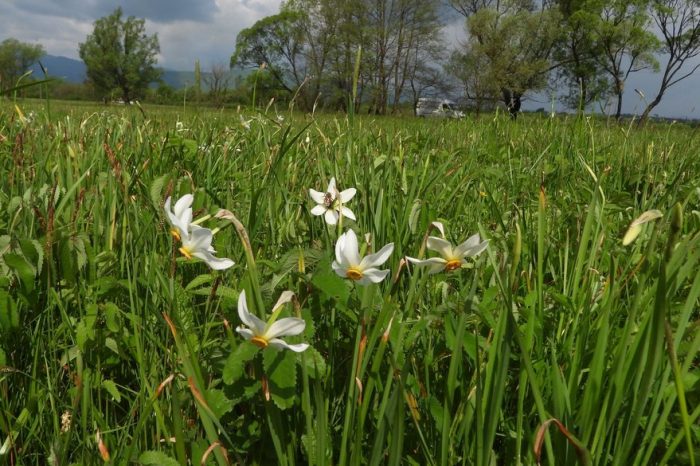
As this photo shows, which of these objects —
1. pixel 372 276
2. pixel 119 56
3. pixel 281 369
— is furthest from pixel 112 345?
pixel 119 56

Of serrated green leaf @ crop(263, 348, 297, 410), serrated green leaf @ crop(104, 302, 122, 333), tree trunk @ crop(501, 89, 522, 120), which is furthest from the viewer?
tree trunk @ crop(501, 89, 522, 120)

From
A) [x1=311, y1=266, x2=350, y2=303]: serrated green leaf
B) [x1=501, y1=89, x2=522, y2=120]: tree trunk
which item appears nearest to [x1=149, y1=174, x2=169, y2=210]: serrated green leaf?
[x1=311, y1=266, x2=350, y2=303]: serrated green leaf

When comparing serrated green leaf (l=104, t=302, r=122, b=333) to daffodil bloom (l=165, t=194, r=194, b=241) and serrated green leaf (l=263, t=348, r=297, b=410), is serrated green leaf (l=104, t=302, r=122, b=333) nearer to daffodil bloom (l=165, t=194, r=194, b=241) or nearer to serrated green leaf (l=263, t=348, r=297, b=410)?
daffodil bloom (l=165, t=194, r=194, b=241)

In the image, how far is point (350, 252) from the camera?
798mm

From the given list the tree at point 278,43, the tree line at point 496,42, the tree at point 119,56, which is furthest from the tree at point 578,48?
the tree at point 119,56

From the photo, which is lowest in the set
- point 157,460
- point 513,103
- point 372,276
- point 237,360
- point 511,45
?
point 157,460

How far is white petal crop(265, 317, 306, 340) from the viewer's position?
67 centimetres

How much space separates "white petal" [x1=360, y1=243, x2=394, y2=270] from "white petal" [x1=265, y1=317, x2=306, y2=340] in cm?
16

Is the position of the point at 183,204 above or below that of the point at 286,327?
above

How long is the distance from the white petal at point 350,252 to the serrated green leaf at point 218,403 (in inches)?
10.9

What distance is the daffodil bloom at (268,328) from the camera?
26.4 inches

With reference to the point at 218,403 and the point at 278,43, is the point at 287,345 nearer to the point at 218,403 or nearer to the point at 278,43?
the point at 218,403

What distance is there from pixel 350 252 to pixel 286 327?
169 millimetres

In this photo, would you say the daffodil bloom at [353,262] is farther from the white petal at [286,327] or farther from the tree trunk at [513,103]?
the tree trunk at [513,103]
